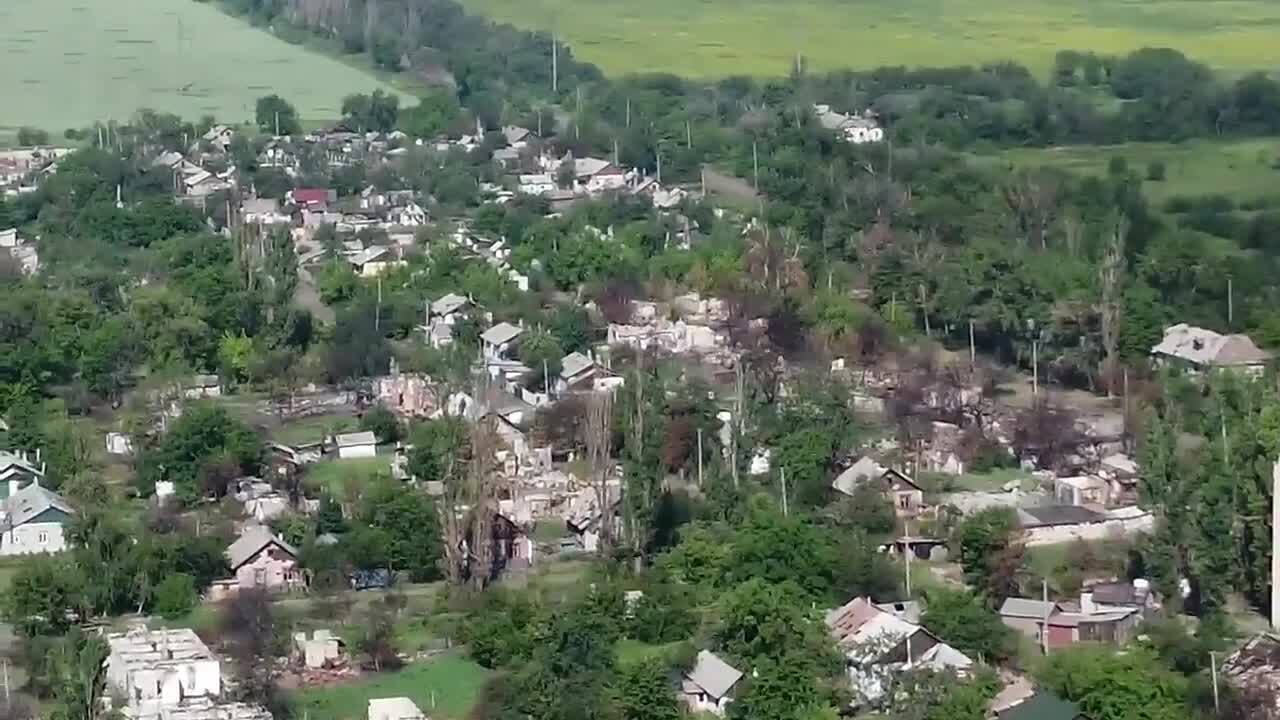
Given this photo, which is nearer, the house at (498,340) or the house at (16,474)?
the house at (16,474)

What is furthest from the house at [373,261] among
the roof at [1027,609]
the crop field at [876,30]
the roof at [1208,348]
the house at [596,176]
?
the crop field at [876,30]

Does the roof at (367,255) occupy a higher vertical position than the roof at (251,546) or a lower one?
lower

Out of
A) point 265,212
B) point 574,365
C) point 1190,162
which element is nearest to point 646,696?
point 574,365

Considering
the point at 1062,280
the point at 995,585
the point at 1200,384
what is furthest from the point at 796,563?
the point at 1062,280

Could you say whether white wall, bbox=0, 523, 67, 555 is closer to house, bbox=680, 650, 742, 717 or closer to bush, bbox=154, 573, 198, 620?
bush, bbox=154, 573, 198, 620

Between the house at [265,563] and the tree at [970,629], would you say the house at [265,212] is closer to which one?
the house at [265,563]

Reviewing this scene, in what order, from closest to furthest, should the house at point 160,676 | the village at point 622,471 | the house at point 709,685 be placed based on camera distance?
the house at point 709,685 < the house at point 160,676 < the village at point 622,471

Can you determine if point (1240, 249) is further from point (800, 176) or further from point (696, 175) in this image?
point (696, 175)
